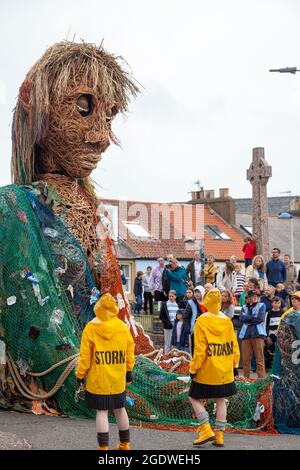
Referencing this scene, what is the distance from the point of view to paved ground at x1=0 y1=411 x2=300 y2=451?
296 inches

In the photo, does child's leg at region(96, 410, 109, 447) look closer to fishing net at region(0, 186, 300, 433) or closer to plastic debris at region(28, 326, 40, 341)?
fishing net at region(0, 186, 300, 433)

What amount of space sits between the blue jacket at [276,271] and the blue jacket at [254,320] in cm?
332

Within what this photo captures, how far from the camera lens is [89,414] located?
873cm

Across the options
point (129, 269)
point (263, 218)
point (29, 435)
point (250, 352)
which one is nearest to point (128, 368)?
point (29, 435)

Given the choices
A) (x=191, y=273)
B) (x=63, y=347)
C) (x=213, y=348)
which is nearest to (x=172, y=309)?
(x=191, y=273)

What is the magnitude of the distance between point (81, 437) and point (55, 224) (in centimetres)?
257

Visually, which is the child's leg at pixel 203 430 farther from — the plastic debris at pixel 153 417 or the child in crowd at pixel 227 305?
the child in crowd at pixel 227 305

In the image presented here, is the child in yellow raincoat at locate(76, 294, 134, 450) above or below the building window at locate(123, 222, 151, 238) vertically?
below

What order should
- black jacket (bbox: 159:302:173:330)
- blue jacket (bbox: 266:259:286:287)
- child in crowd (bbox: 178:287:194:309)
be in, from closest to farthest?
child in crowd (bbox: 178:287:194:309)
black jacket (bbox: 159:302:173:330)
blue jacket (bbox: 266:259:286:287)

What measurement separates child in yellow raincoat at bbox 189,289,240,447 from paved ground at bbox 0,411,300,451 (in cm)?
34

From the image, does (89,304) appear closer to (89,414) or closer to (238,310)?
(89,414)

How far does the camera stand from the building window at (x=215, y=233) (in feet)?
137

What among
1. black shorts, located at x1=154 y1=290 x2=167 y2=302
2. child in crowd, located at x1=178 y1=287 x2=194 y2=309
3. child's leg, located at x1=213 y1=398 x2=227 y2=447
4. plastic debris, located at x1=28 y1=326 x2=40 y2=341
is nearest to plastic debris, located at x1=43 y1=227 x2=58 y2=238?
plastic debris, located at x1=28 y1=326 x2=40 y2=341

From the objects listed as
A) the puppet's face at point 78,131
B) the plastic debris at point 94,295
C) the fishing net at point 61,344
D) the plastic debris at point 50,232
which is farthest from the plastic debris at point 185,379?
the puppet's face at point 78,131
